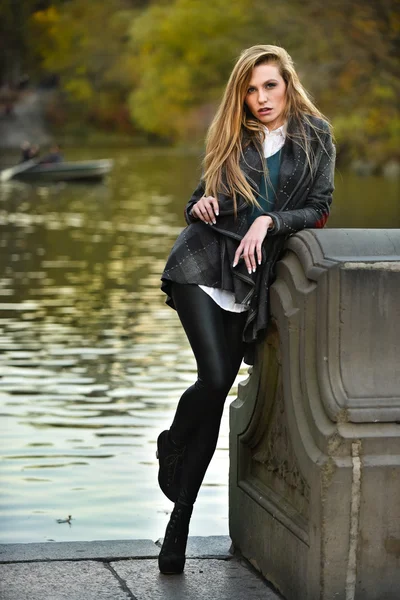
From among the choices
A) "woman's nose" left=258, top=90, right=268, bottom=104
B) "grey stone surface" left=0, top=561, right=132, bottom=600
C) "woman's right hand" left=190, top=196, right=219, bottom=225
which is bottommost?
"grey stone surface" left=0, top=561, right=132, bottom=600

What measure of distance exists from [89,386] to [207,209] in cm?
474

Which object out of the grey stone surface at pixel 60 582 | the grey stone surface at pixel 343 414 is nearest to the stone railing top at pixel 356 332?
the grey stone surface at pixel 343 414

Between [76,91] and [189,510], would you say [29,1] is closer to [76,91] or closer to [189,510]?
[76,91]

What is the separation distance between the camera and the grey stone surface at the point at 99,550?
4.94 m

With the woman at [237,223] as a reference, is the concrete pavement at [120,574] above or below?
below

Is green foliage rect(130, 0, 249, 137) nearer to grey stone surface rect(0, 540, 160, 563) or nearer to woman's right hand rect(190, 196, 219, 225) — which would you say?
grey stone surface rect(0, 540, 160, 563)

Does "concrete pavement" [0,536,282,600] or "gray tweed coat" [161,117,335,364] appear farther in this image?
"gray tweed coat" [161,117,335,364]

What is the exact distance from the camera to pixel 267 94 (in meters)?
4.83

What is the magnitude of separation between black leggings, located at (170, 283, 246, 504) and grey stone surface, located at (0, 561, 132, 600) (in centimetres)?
42

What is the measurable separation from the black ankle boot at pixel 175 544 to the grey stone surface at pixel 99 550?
0.52 ft

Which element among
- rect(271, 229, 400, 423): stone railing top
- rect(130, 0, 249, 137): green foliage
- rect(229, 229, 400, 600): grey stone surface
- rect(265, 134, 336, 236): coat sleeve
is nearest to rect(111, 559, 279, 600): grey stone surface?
rect(229, 229, 400, 600): grey stone surface

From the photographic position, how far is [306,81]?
47.6 metres

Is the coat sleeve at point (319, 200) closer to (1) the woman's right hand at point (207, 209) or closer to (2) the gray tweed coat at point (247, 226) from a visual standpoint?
(2) the gray tweed coat at point (247, 226)

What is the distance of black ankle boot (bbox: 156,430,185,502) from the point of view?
498 centimetres
